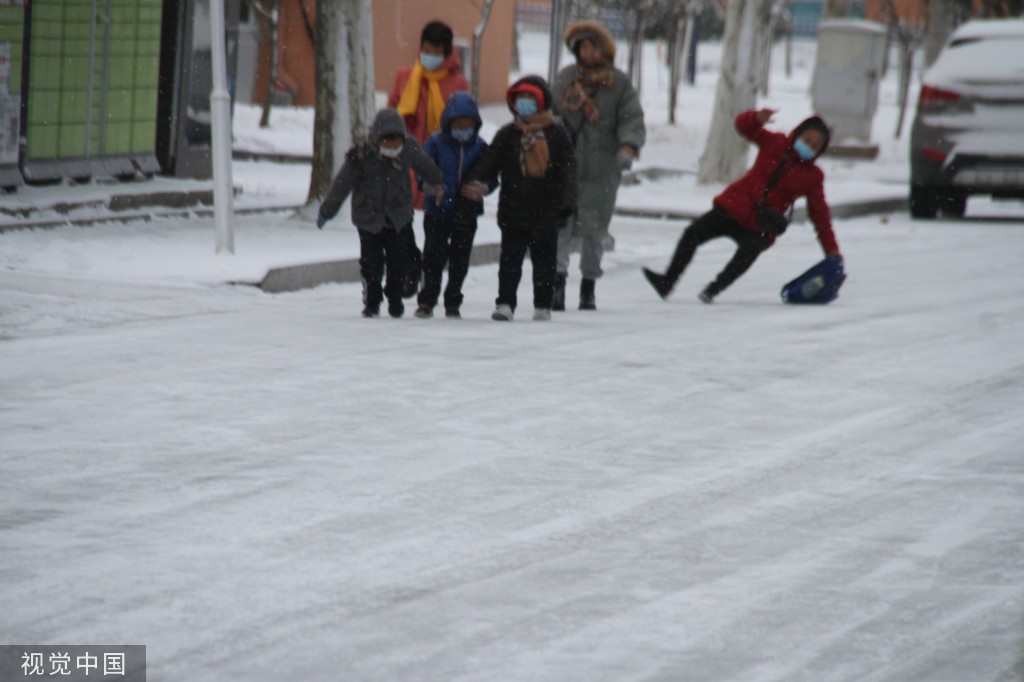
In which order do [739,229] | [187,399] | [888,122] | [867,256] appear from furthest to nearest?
[888,122] < [867,256] < [739,229] < [187,399]

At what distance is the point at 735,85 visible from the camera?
20391mm

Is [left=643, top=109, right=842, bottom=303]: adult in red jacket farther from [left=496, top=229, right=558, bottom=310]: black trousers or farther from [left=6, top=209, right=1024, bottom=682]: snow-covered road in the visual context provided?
[left=496, top=229, right=558, bottom=310]: black trousers

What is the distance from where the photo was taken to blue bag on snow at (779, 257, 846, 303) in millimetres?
10633

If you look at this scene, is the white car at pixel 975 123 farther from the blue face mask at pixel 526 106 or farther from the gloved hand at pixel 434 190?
the gloved hand at pixel 434 190

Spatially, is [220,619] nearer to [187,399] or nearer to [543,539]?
[543,539]

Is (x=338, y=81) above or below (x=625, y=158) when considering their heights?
above

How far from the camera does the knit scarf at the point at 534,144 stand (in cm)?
940

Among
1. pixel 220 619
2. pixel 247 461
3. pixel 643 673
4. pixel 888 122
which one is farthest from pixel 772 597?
pixel 888 122

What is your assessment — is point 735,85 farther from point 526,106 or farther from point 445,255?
point 526,106

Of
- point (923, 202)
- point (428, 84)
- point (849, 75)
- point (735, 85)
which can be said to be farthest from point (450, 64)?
point (849, 75)

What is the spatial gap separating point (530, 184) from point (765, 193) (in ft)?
6.29

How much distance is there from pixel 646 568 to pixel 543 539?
1.26ft

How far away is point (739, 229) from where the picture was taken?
10812mm

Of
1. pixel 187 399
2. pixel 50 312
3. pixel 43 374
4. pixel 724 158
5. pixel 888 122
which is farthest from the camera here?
pixel 888 122
